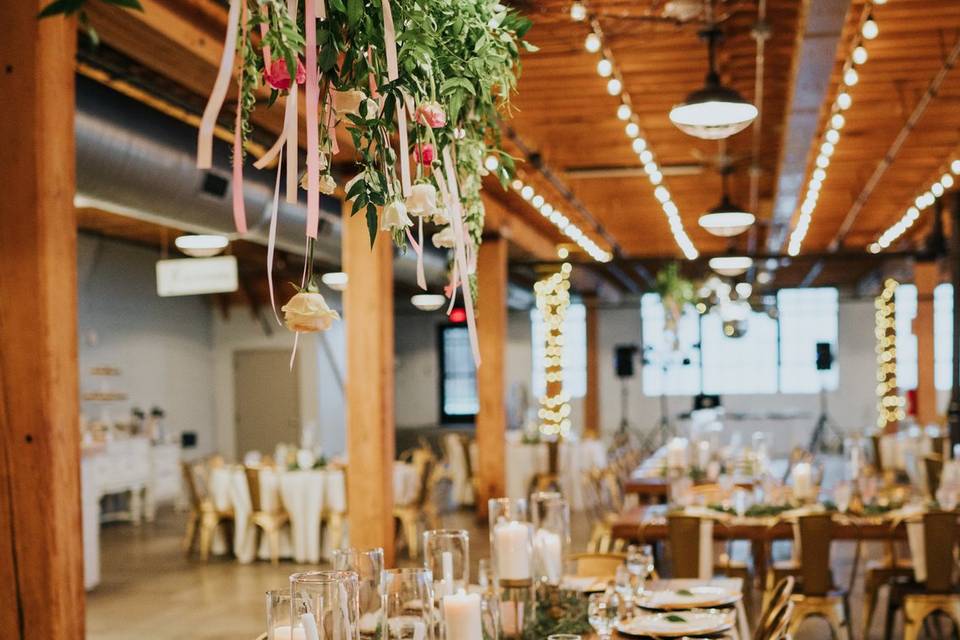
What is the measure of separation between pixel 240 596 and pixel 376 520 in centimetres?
167

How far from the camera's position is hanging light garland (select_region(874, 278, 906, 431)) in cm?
1902

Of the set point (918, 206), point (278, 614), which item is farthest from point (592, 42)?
point (918, 206)

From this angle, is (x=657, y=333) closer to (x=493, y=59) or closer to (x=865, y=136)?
(x=865, y=136)

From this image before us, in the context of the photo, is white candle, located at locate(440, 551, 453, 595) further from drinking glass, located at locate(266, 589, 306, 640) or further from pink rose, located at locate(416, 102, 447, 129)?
pink rose, located at locate(416, 102, 447, 129)

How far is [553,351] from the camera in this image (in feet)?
56.5

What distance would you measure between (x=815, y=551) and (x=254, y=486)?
18.3 ft

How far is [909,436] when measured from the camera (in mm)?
14484

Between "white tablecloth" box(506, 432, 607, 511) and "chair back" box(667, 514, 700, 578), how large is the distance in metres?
7.03

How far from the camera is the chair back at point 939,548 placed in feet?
19.6

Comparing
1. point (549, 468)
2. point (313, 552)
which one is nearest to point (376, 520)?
point (313, 552)

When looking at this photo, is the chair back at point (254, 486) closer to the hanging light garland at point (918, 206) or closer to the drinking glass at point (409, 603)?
the hanging light garland at point (918, 206)

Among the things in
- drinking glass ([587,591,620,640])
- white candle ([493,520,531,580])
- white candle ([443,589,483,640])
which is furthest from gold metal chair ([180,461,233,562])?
white candle ([443,589,483,640])

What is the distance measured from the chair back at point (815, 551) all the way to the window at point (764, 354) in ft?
56.9

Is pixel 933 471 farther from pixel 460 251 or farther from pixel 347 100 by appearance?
pixel 347 100
